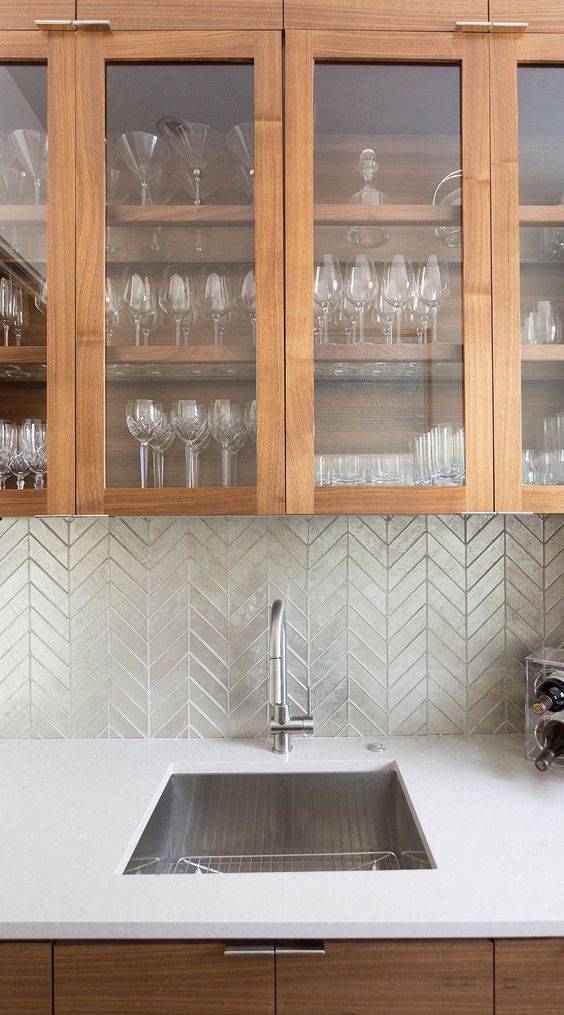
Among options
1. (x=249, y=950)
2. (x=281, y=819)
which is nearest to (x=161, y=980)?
(x=249, y=950)

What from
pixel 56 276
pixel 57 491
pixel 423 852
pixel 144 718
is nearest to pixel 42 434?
pixel 57 491

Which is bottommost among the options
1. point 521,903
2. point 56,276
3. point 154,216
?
point 521,903

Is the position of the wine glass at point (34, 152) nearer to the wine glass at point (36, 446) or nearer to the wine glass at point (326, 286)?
the wine glass at point (36, 446)

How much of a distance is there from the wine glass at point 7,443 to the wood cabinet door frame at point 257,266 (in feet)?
0.51

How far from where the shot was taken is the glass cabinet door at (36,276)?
118 centimetres

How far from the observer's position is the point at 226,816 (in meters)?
1.35

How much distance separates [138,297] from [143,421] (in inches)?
9.7

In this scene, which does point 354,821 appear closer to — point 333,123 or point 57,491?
point 57,491

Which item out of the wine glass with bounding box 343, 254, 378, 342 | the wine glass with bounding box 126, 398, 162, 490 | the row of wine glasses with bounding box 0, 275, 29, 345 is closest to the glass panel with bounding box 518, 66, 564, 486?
the wine glass with bounding box 343, 254, 378, 342

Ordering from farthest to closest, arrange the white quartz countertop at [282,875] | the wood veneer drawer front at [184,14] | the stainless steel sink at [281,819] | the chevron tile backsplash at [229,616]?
the chevron tile backsplash at [229,616] → the stainless steel sink at [281,819] → the wood veneer drawer front at [184,14] → the white quartz countertop at [282,875]

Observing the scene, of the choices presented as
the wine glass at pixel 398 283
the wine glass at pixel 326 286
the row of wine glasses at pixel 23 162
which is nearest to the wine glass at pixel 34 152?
the row of wine glasses at pixel 23 162

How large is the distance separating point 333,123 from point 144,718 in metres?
1.36

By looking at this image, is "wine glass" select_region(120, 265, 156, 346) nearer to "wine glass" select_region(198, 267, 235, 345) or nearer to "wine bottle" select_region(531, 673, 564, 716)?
"wine glass" select_region(198, 267, 235, 345)

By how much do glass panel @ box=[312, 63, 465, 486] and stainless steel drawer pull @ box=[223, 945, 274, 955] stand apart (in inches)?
29.5
